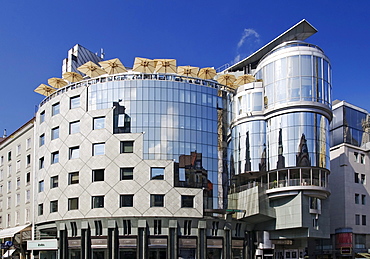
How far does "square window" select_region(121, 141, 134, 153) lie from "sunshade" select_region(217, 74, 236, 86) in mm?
14275

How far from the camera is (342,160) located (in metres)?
65.9

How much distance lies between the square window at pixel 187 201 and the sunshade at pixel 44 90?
24.1 meters

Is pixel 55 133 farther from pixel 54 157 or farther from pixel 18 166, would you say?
pixel 18 166

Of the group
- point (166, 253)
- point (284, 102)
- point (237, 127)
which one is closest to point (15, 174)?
point (166, 253)

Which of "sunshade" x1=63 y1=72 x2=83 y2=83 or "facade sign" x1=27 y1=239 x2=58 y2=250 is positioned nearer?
"facade sign" x1=27 y1=239 x2=58 y2=250

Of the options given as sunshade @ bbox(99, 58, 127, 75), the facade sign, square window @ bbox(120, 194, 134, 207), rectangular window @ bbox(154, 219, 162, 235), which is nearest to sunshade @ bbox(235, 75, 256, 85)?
sunshade @ bbox(99, 58, 127, 75)

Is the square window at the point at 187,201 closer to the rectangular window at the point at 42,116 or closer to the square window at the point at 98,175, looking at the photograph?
the square window at the point at 98,175

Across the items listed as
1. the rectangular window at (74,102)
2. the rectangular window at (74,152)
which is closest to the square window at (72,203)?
the rectangular window at (74,152)

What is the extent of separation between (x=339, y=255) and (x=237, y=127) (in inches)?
829

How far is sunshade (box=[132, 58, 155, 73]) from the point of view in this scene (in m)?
61.5

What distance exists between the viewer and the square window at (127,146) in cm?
5838

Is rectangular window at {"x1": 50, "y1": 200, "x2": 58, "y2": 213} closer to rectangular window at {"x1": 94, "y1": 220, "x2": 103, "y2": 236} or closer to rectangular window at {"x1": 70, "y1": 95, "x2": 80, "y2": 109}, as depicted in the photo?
rectangular window at {"x1": 94, "y1": 220, "x2": 103, "y2": 236}

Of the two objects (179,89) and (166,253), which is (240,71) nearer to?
(179,89)

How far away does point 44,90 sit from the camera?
222ft
